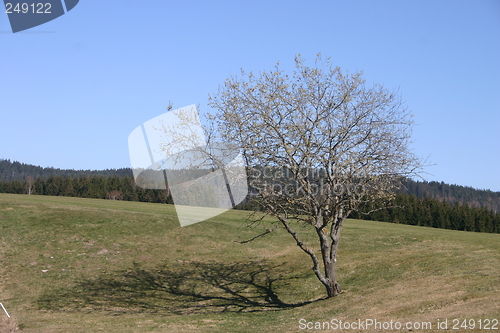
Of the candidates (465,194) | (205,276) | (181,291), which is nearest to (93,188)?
(205,276)

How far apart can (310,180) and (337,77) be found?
406 cm

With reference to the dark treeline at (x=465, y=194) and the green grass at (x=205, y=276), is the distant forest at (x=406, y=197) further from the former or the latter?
the green grass at (x=205, y=276)

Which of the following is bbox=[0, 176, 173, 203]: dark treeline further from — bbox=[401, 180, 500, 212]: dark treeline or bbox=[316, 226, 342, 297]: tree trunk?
bbox=[401, 180, 500, 212]: dark treeline

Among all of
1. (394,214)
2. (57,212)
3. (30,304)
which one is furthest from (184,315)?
(394,214)

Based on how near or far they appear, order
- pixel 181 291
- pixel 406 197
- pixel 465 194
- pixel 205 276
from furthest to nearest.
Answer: pixel 465 194, pixel 406 197, pixel 205 276, pixel 181 291

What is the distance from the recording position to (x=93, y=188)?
116562mm

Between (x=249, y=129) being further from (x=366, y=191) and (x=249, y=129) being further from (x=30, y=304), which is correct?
(x=30, y=304)

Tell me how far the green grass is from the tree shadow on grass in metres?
0.05

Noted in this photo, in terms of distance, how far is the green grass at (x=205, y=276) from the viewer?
14.7 metres

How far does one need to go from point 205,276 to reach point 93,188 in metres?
100

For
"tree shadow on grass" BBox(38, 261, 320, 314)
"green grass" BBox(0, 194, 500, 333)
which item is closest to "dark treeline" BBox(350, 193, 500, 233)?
"green grass" BBox(0, 194, 500, 333)

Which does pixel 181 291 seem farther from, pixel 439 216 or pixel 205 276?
pixel 439 216

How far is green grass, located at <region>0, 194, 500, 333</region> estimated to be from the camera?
1468cm

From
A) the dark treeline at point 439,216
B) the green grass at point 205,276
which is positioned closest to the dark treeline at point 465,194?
the dark treeline at point 439,216
